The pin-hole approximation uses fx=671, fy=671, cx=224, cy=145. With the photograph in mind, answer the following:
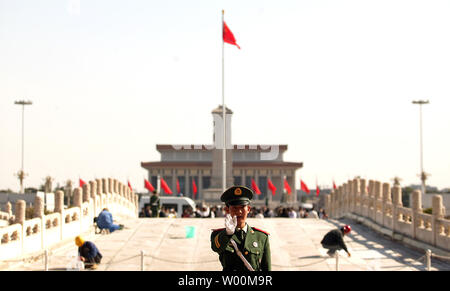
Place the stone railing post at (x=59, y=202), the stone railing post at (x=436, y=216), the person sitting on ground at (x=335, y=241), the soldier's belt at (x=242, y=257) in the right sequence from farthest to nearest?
the stone railing post at (x=59, y=202), the stone railing post at (x=436, y=216), the person sitting on ground at (x=335, y=241), the soldier's belt at (x=242, y=257)

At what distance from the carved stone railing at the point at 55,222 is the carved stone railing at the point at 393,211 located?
9.85 m

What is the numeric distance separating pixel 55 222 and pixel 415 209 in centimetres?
1026

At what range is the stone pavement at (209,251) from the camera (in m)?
15.9

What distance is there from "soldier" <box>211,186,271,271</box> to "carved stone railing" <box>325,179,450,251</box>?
1221 centimetres

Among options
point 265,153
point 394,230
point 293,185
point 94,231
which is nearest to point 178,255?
point 94,231

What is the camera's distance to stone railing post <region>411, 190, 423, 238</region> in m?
18.4

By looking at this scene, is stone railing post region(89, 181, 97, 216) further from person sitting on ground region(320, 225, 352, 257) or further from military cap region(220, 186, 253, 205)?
military cap region(220, 186, 253, 205)

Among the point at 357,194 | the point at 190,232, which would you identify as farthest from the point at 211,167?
the point at 190,232

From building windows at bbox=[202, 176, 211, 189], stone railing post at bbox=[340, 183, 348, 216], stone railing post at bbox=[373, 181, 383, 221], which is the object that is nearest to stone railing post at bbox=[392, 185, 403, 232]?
stone railing post at bbox=[373, 181, 383, 221]

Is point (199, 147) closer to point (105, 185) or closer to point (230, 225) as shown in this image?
point (105, 185)

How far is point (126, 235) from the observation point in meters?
21.3

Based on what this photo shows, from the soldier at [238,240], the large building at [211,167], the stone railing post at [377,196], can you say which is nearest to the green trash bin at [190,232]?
the stone railing post at [377,196]

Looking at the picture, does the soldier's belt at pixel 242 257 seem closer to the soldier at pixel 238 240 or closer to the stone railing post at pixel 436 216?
the soldier at pixel 238 240
